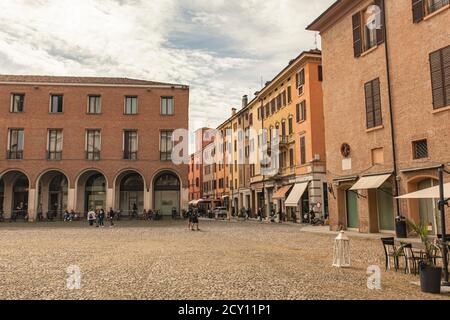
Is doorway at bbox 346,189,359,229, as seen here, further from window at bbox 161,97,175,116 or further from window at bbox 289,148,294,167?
window at bbox 161,97,175,116

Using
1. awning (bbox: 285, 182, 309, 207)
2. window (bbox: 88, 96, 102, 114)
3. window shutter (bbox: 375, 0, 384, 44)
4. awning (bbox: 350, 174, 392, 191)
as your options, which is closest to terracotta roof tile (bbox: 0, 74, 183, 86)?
window (bbox: 88, 96, 102, 114)

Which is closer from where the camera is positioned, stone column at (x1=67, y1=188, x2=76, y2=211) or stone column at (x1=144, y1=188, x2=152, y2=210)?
stone column at (x1=67, y1=188, x2=76, y2=211)

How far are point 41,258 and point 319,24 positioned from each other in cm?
2113

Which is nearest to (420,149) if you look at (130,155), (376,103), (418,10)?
(376,103)

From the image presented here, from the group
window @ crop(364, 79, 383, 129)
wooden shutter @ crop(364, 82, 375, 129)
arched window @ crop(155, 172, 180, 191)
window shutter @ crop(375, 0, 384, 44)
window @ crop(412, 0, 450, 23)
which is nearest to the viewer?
window @ crop(412, 0, 450, 23)

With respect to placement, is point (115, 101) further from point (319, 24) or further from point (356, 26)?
point (356, 26)

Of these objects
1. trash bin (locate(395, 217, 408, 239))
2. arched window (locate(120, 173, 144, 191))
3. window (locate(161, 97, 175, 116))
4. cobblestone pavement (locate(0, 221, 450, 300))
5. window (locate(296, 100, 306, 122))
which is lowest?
cobblestone pavement (locate(0, 221, 450, 300))

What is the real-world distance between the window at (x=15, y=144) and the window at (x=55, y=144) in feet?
8.20

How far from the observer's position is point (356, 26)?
22812mm

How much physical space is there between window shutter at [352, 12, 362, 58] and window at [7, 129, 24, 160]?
100ft

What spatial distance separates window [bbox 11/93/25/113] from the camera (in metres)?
38.5

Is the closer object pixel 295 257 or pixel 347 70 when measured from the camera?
pixel 295 257

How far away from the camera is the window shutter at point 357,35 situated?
22562mm
